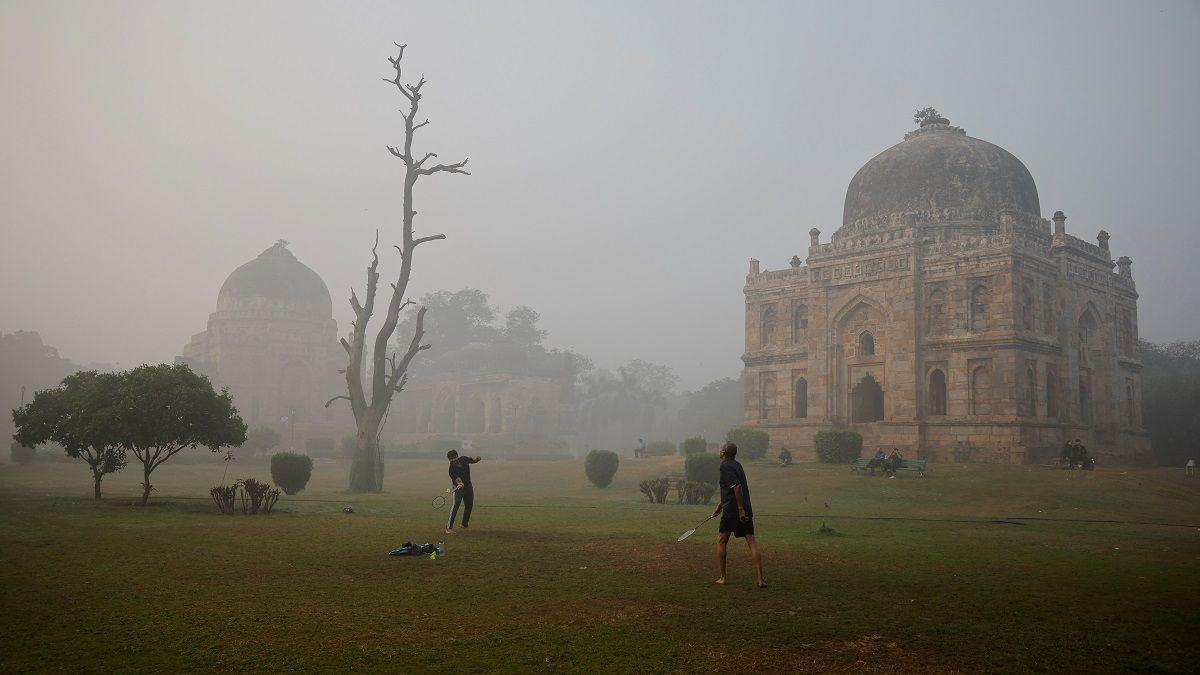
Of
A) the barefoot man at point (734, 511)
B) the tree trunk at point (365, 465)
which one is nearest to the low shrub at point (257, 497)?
the tree trunk at point (365, 465)

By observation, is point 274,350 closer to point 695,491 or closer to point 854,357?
point 854,357

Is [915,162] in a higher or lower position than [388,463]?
higher

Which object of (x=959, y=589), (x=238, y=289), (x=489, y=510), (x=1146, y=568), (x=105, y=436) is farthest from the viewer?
(x=238, y=289)

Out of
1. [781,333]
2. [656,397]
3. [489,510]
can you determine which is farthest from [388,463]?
[656,397]

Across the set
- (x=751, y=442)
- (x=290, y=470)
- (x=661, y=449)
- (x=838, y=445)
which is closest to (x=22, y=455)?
(x=290, y=470)

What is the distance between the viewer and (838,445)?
109 feet

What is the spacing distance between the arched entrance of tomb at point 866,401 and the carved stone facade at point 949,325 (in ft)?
0.21

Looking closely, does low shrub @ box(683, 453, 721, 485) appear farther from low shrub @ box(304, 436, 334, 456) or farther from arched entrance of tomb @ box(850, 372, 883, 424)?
low shrub @ box(304, 436, 334, 456)

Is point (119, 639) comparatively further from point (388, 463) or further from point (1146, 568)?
point (388, 463)

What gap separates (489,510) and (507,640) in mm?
13163

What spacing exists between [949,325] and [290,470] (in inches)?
1018

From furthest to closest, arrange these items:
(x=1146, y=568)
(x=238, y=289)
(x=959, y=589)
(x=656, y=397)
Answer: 1. (x=656, y=397)
2. (x=238, y=289)
3. (x=1146, y=568)
4. (x=959, y=589)

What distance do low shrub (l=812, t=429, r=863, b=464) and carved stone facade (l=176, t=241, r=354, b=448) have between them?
1525 inches

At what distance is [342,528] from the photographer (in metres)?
15.3
